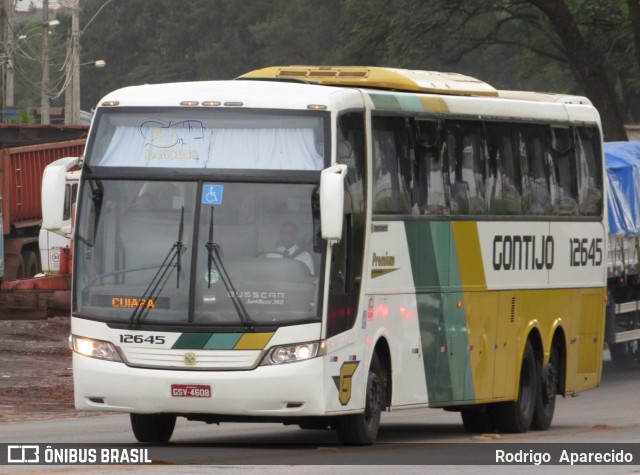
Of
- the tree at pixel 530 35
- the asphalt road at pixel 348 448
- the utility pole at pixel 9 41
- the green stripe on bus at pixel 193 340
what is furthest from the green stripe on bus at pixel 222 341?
the utility pole at pixel 9 41

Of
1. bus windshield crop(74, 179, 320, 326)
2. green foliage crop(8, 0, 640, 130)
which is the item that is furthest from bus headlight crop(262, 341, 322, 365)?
green foliage crop(8, 0, 640, 130)

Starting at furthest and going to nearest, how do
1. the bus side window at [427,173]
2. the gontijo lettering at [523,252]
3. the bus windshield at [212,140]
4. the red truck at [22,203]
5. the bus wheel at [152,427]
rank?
the red truck at [22,203]
the gontijo lettering at [523,252]
the bus side window at [427,173]
the bus wheel at [152,427]
the bus windshield at [212,140]

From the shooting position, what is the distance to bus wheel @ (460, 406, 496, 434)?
17.6 meters

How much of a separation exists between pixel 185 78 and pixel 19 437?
9846 centimetres

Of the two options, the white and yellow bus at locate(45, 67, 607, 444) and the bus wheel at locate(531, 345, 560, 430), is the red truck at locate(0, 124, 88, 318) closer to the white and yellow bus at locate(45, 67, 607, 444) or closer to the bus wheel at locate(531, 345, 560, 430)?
the bus wheel at locate(531, 345, 560, 430)

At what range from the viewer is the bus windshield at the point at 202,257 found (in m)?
13.2

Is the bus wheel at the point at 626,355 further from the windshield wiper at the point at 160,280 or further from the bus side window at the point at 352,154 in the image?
the windshield wiper at the point at 160,280

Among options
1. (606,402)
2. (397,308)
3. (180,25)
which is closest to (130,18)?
(180,25)

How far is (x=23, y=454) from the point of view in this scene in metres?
12.9

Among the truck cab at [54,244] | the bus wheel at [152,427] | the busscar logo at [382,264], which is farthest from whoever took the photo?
the truck cab at [54,244]

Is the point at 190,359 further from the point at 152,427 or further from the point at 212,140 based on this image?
the point at 212,140

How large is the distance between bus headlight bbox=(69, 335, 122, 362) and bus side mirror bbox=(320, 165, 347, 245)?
193 centimetres

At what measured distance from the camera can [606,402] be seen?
23000 mm

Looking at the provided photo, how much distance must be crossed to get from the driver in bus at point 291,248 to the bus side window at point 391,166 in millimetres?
1207
